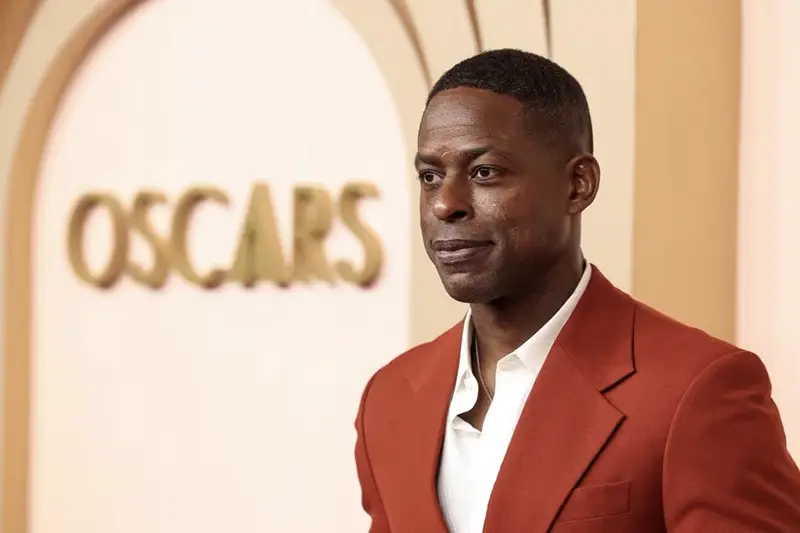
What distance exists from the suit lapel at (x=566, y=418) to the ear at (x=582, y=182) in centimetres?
10

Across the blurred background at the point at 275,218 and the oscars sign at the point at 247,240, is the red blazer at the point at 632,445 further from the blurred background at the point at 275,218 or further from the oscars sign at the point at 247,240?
the oscars sign at the point at 247,240

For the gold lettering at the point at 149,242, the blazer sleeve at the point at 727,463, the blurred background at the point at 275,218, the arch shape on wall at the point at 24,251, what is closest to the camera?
the blazer sleeve at the point at 727,463

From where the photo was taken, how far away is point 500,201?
126 centimetres

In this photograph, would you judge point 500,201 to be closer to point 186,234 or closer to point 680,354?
point 680,354

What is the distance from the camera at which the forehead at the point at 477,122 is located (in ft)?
4.17

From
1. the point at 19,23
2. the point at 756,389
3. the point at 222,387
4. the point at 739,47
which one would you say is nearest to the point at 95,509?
the point at 222,387

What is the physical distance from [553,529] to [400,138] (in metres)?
1.36

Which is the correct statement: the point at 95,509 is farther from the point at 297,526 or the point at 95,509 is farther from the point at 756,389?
the point at 756,389

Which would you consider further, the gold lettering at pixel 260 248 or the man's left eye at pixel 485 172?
the gold lettering at pixel 260 248

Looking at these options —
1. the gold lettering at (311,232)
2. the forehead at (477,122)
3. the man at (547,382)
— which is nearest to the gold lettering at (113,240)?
the gold lettering at (311,232)

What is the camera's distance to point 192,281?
271cm

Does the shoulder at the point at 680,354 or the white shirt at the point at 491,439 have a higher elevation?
the shoulder at the point at 680,354

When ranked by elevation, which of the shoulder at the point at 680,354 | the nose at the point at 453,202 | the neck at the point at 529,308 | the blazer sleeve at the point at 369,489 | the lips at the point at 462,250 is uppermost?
the nose at the point at 453,202

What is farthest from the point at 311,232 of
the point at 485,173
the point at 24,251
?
the point at 485,173
